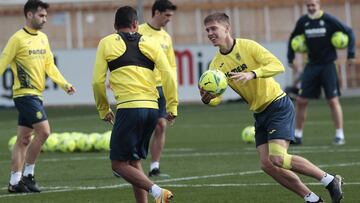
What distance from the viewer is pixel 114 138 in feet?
39.8

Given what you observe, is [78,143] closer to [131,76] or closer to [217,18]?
[217,18]

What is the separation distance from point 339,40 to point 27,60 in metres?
7.13

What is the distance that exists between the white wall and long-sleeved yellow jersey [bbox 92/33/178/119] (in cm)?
1908

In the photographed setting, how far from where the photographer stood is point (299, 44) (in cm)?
2086

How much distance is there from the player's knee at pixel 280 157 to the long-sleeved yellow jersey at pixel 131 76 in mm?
1078

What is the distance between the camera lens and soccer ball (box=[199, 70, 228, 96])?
12.3m

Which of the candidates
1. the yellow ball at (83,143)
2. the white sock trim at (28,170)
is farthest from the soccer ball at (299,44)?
the white sock trim at (28,170)

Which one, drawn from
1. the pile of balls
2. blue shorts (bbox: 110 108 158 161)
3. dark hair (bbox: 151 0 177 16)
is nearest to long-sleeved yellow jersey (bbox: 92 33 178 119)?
blue shorts (bbox: 110 108 158 161)

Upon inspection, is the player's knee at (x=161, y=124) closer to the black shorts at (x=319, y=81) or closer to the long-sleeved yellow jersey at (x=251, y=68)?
the long-sleeved yellow jersey at (x=251, y=68)

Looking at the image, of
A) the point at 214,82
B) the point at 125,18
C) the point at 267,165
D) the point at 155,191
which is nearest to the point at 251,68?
the point at 214,82

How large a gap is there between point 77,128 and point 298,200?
522 inches

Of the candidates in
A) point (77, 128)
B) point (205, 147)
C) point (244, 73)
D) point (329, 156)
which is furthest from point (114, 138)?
point (77, 128)

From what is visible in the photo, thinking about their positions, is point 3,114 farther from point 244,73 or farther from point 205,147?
point 244,73

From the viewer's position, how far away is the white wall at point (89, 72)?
31406 millimetres
